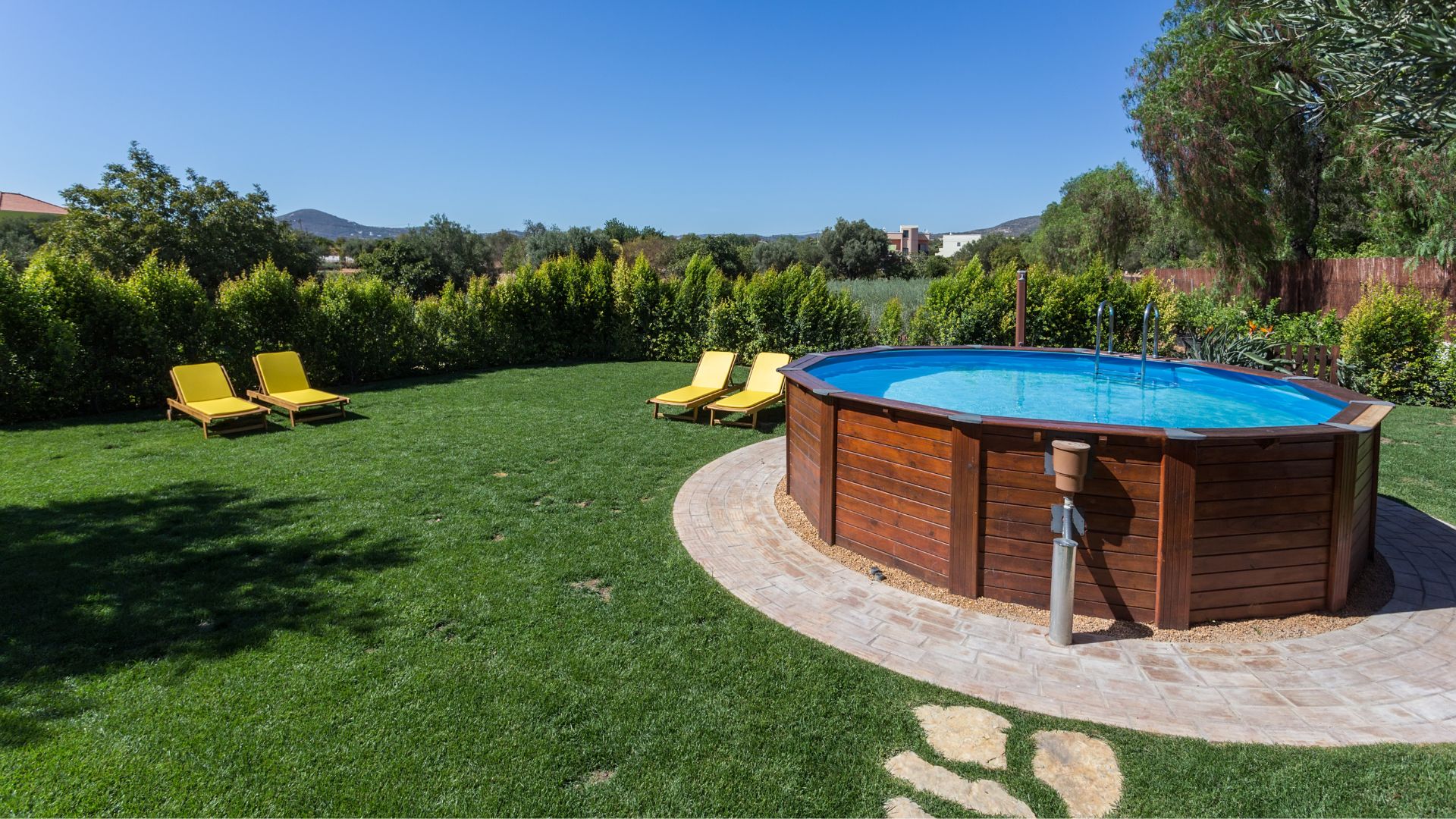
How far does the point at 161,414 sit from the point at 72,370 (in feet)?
4.37

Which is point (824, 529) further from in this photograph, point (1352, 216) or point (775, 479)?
point (1352, 216)

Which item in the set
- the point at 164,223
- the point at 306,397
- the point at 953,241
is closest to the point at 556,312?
the point at 306,397

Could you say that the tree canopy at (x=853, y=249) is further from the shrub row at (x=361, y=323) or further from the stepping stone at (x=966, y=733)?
the stepping stone at (x=966, y=733)

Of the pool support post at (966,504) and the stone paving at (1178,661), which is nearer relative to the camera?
the stone paving at (1178,661)

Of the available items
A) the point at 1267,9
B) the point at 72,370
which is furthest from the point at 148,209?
the point at 1267,9

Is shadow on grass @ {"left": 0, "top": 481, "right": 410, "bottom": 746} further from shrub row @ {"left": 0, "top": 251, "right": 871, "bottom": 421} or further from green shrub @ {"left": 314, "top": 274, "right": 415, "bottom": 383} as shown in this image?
green shrub @ {"left": 314, "top": 274, "right": 415, "bottom": 383}

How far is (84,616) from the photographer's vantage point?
409cm

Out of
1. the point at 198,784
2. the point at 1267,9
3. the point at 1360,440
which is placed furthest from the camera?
the point at 1267,9

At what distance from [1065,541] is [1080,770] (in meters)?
1.24

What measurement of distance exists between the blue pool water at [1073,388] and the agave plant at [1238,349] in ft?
9.90

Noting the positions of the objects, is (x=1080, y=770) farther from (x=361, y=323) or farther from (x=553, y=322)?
(x=553, y=322)

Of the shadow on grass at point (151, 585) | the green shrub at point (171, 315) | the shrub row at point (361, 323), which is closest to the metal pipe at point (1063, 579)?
the shadow on grass at point (151, 585)

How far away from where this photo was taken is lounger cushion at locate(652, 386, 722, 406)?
9805 millimetres

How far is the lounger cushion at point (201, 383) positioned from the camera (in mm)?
9852
